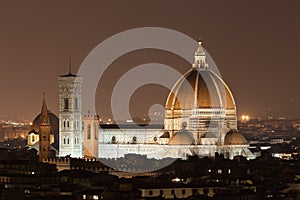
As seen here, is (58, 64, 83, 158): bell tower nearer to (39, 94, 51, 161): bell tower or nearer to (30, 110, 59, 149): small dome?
(39, 94, 51, 161): bell tower

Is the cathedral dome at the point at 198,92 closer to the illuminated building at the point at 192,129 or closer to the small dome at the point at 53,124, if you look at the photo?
the illuminated building at the point at 192,129

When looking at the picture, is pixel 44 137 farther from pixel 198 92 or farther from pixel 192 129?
pixel 198 92

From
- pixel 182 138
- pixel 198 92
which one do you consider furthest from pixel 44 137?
pixel 198 92

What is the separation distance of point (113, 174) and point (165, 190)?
16691 mm

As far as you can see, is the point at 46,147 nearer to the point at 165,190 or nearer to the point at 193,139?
the point at 193,139

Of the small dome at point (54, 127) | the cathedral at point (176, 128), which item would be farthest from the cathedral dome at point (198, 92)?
the small dome at point (54, 127)

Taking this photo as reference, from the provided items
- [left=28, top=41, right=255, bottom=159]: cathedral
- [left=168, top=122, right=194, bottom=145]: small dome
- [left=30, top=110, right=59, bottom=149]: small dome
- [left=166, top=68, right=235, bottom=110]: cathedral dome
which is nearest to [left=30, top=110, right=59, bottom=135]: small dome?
[left=30, top=110, right=59, bottom=149]: small dome

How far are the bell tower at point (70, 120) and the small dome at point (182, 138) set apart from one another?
787 cm

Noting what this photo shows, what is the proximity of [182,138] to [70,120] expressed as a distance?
9654mm

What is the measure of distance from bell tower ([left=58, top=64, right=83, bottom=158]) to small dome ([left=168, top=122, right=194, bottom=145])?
7872 millimetres

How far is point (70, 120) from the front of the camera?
4759 inches

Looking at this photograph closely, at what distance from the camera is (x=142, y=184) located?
79.9 m

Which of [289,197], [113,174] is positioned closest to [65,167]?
[113,174]

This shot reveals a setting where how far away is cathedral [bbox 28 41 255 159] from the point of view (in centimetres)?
11481
